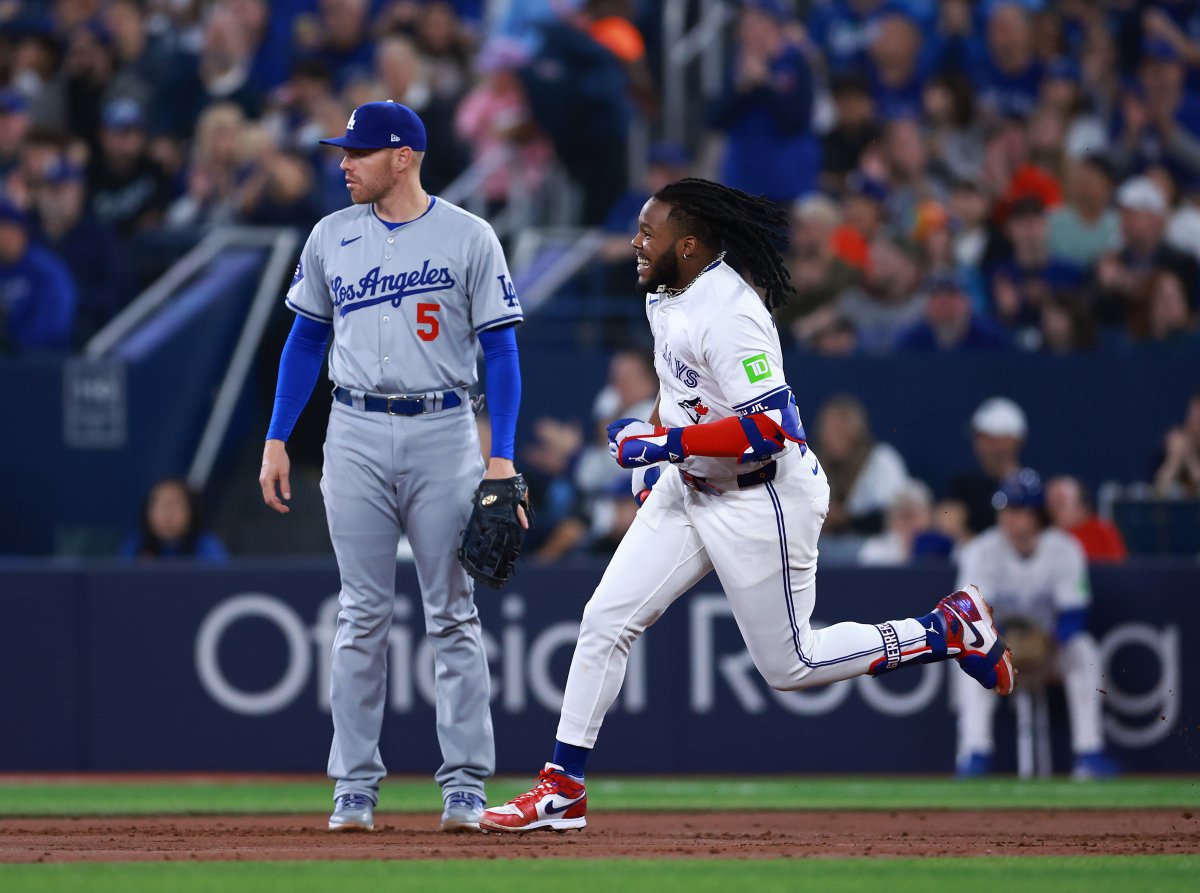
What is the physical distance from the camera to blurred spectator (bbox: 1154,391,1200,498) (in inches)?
411

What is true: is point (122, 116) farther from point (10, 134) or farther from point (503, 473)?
point (503, 473)

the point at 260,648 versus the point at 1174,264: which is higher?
the point at 1174,264

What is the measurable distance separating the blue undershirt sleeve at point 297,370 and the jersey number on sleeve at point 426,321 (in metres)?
0.45

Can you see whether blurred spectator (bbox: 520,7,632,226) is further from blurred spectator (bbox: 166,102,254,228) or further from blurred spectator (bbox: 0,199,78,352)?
blurred spectator (bbox: 0,199,78,352)

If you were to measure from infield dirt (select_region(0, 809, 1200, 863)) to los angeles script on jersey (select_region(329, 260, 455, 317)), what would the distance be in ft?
5.79

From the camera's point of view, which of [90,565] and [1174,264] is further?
[1174,264]

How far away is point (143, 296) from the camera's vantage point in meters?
12.1

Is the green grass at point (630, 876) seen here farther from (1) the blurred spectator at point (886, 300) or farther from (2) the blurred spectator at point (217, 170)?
(2) the blurred spectator at point (217, 170)

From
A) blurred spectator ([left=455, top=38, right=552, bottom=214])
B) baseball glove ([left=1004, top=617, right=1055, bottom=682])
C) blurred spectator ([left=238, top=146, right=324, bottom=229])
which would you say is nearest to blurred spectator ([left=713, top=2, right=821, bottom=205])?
blurred spectator ([left=455, top=38, right=552, bottom=214])

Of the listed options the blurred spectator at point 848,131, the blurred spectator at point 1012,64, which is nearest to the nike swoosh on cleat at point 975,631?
the blurred spectator at point 848,131

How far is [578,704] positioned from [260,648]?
4242 millimetres

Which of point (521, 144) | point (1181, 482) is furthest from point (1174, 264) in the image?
point (521, 144)

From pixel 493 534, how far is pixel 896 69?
800 centimetres

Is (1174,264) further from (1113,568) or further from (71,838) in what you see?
(71,838)
